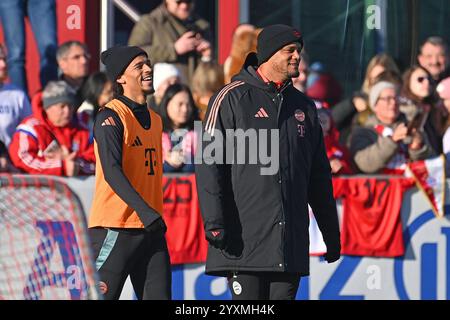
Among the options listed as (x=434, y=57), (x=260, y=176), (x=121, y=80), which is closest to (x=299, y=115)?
(x=260, y=176)

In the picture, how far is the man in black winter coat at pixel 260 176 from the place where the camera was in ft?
28.6

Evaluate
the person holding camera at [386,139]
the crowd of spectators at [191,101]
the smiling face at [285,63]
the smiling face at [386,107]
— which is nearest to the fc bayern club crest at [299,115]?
the smiling face at [285,63]

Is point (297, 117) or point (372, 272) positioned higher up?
point (297, 117)

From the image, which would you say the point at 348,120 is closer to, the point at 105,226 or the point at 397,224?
the point at 397,224

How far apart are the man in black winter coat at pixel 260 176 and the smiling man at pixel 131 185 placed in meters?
0.63

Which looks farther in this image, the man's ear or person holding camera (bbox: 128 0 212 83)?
person holding camera (bbox: 128 0 212 83)

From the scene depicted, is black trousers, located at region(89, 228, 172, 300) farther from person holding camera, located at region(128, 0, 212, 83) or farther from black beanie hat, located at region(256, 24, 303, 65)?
person holding camera, located at region(128, 0, 212, 83)

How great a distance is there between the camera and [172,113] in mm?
12305

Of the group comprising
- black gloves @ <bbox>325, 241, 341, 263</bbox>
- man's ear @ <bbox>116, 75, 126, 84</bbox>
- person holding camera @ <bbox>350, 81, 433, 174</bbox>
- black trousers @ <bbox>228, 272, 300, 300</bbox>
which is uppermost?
man's ear @ <bbox>116, 75, 126, 84</bbox>

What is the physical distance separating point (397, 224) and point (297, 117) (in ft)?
13.4

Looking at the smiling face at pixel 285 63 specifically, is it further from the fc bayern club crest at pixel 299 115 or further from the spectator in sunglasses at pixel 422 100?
the spectator in sunglasses at pixel 422 100

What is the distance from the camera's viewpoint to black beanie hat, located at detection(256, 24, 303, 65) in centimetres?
890

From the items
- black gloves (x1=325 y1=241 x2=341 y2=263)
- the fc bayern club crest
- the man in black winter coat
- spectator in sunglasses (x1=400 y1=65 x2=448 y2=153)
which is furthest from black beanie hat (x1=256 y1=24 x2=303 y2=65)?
spectator in sunglasses (x1=400 y1=65 x2=448 y2=153)
